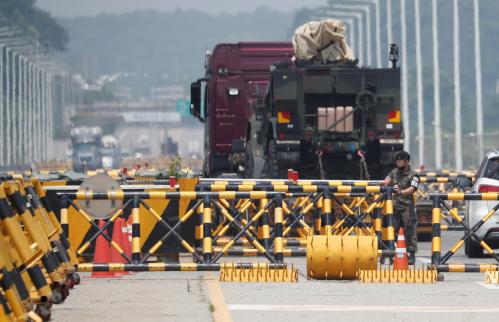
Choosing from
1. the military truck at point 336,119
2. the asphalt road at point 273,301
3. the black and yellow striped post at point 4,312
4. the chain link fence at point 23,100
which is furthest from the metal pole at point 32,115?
the black and yellow striped post at point 4,312

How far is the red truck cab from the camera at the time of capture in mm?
39250

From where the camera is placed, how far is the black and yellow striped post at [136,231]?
A: 70.1 feet

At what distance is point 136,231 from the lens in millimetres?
21469

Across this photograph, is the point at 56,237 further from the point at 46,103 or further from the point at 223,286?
the point at 46,103

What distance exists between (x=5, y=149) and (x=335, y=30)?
369 ft

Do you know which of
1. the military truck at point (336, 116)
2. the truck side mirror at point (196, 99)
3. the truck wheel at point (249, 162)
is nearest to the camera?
the military truck at point (336, 116)

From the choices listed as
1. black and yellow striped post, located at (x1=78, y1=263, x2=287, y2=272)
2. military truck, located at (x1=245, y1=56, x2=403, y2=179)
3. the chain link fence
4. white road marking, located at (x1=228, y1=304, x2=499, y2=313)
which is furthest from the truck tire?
the chain link fence

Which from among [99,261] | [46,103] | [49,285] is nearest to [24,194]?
[49,285]

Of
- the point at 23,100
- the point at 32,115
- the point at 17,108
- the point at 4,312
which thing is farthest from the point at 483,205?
the point at 23,100

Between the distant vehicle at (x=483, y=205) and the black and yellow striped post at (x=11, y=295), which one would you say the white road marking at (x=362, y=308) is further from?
the distant vehicle at (x=483, y=205)

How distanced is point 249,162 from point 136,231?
15.5 m

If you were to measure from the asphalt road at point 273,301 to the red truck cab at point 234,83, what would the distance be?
17.8 meters

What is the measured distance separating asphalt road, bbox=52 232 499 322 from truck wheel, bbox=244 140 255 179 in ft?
48.4

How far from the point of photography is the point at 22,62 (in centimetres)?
17325
